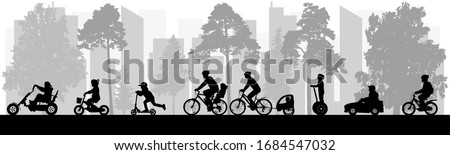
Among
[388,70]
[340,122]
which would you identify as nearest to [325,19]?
[388,70]

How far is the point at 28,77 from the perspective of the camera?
6206 centimetres

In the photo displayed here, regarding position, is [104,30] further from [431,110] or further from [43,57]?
[431,110]

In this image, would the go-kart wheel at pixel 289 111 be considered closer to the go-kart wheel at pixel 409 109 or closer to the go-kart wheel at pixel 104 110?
the go-kart wheel at pixel 409 109

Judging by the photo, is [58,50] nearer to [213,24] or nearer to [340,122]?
[213,24]

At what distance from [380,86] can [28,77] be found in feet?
93.0

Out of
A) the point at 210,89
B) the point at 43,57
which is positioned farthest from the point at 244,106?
the point at 43,57

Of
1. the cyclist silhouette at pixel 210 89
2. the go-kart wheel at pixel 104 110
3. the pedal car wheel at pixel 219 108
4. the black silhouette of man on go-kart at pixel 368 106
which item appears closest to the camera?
the cyclist silhouette at pixel 210 89

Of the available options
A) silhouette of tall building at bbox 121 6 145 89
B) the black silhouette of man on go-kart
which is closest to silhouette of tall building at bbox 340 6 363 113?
silhouette of tall building at bbox 121 6 145 89

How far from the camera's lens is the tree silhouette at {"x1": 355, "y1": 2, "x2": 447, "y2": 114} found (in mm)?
55031

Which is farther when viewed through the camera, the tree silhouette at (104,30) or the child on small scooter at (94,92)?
the tree silhouette at (104,30)

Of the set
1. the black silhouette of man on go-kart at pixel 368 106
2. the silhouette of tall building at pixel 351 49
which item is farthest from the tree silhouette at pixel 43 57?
the black silhouette of man on go-kart at pixel 368 106

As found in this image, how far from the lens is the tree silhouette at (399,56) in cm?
5503

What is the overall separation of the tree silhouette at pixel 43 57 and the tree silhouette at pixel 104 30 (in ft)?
23.5

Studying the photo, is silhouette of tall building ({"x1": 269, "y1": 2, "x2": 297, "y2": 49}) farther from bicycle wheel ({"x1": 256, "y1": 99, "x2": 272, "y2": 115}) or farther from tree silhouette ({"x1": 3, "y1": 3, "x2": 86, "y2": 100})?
bicycle wheel ({"x1": 256, "y1": 99, "x2": 272, "y2": 115})
